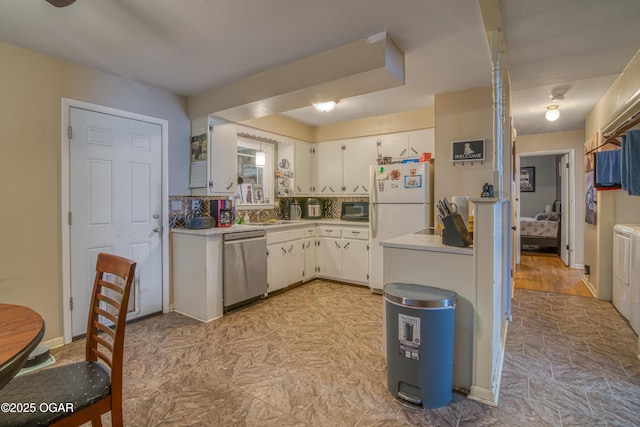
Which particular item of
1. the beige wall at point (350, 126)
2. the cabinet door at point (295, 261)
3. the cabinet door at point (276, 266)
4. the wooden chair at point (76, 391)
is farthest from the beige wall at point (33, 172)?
the cabinet door at point (295, 261)

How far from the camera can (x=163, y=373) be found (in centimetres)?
224

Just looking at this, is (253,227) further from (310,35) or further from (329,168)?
(310,35)

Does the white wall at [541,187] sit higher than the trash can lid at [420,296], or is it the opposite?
the white wall at [541,187]

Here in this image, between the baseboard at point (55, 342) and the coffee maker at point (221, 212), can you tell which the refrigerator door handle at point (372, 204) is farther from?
the baseboard at point (55, 342)

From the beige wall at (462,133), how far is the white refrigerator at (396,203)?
9.6 inches

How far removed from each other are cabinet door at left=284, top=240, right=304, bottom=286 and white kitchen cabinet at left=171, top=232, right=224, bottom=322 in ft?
3.56

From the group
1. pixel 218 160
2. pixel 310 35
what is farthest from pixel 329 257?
pixel 310 35

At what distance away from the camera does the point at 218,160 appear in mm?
3635

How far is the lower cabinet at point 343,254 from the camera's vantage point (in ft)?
14.2

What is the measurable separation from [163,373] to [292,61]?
2.64 m

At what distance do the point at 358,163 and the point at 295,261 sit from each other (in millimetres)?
A: 1710

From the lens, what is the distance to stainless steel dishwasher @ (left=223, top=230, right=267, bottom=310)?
3344 mm

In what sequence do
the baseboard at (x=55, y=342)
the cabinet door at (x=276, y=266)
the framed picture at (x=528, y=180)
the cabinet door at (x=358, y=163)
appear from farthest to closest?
the framed picture at (x=528, y=180)
the cabinet door at (x=358, y=163)
the cabinet door at (x=276, y=266)
the baseboard at (x=55, y=342)

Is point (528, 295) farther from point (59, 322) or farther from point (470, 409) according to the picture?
point (59, 322)
